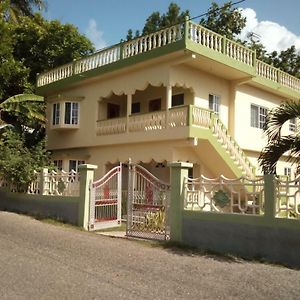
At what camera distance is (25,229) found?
440 inches

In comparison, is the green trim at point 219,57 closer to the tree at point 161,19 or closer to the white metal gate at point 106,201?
the white metal gate at point 106,201

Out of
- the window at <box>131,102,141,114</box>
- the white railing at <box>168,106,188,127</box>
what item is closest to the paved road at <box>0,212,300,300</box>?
the white railing at <box>168,106,188,127</box>

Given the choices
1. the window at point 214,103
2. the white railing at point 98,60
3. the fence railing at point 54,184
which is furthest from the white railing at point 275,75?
the fence railing at point 54,184

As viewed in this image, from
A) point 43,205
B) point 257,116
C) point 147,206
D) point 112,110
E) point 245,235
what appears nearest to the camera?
point 245,235

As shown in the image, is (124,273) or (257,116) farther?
(257,116)

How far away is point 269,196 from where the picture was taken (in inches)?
326

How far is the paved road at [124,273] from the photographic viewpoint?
5.91m

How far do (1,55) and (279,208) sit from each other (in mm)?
16109

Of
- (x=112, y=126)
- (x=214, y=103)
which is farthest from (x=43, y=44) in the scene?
(x=214, y=103)

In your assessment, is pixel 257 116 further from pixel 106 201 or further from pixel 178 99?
pixel 106 201

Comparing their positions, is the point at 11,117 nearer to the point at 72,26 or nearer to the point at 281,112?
Result: the point at 72,26

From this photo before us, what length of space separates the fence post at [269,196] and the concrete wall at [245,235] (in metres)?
0.14

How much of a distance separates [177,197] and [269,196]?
228 cm

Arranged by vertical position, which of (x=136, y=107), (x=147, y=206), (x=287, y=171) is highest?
(x=136, y=107)
